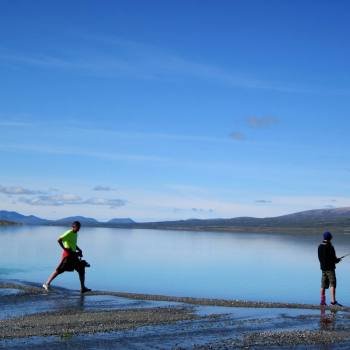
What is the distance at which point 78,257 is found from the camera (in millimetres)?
17984

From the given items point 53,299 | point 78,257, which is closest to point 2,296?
point 53,299

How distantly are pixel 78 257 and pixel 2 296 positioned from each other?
9.20 ft

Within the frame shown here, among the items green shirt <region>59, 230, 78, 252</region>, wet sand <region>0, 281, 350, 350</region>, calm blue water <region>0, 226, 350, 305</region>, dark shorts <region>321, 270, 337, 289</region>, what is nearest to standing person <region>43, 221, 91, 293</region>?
green shirt <region>59, 230, 78, 252</region>

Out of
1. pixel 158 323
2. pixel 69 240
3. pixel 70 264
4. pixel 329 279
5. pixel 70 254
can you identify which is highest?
pixel 69 240

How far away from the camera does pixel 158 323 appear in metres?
11.9

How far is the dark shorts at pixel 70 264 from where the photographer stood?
57.7ft

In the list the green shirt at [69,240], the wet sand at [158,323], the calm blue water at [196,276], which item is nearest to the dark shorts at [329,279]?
the wet sand at [158,323]

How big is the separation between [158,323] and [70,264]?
645 centimetres

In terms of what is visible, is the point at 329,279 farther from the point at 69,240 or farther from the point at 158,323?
the point at 69,240

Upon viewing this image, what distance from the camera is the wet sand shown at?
394 inches

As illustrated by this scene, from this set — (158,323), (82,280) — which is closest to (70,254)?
(82,280)

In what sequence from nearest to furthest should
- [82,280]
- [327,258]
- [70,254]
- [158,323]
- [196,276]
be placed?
[158,323] < [327,258] < [82,280] < [70,254] < [196,276]

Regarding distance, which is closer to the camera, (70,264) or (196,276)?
(70,264)

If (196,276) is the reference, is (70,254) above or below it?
above
